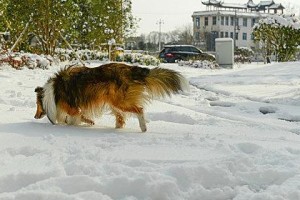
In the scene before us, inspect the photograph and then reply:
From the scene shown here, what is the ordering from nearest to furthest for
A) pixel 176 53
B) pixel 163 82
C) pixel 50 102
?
pixel 163 82
pixel 50 102
pixel 176 53

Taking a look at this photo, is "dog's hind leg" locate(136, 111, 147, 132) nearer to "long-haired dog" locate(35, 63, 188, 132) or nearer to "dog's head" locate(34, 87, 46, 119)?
"long-haired dog" locate(35, 63, 188, 132)

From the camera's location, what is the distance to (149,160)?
130 inches

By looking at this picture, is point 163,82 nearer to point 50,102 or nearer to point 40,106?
point 50,102

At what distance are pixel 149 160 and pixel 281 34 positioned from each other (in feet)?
75.2

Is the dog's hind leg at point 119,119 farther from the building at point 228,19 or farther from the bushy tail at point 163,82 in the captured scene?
the building at point 228,19

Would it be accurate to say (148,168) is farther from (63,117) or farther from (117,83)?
(63,117)

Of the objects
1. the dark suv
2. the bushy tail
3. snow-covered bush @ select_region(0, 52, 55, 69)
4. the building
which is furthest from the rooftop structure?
the bushy tail

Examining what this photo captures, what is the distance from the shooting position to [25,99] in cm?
646

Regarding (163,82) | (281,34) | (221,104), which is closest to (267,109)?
(221,104)

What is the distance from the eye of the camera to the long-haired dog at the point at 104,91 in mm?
4473

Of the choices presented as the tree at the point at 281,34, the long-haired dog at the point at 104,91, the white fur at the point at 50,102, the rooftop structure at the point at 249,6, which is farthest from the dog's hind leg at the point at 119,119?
the rooftop structure at the point at 249,6

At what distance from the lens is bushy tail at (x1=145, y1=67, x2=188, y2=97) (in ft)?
15.2

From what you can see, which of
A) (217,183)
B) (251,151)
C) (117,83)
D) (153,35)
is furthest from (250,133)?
(153,35)

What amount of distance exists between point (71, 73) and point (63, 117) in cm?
49
